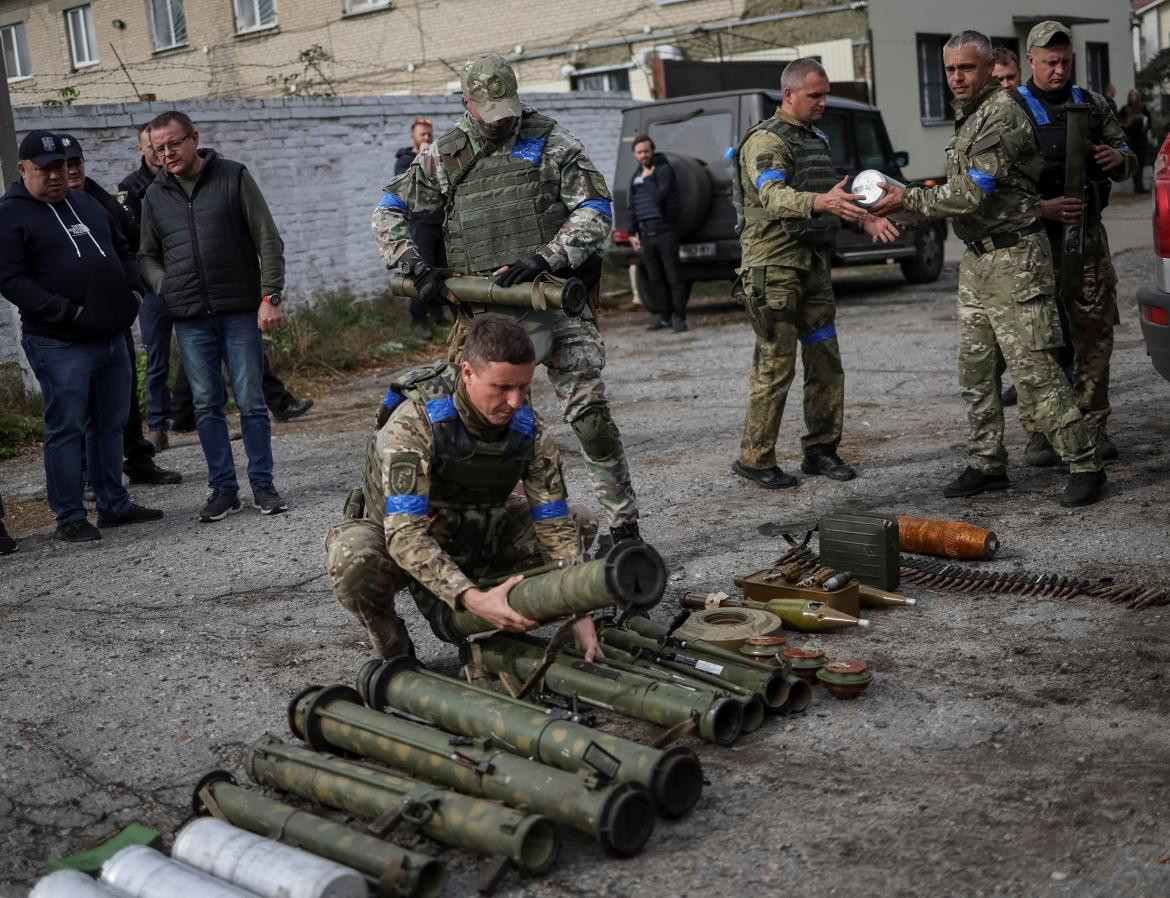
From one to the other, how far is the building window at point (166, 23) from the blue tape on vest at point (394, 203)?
25137mm

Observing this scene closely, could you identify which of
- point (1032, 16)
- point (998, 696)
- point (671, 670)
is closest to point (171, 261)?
point (671, 670)

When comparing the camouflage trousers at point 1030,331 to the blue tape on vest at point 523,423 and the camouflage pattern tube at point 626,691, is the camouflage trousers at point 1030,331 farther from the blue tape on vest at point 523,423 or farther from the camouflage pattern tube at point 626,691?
the camouflage pattern tube at point 626,691

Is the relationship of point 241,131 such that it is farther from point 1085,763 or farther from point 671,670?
point 1085,763

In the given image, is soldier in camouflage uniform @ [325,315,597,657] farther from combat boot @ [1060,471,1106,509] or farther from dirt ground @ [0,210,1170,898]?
combat boot @ [1060,471,1106,509]

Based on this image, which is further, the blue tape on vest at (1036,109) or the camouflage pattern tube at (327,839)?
the blue tape on vest at (1036,109)

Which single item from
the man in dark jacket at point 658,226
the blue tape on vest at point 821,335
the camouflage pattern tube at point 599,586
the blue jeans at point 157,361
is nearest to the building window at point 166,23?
the man in dark jacket at point 658,226

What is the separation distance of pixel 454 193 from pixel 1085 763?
3311mm

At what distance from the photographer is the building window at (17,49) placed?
31.5 metres

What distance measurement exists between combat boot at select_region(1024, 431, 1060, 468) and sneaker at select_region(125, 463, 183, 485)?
16.3 feet

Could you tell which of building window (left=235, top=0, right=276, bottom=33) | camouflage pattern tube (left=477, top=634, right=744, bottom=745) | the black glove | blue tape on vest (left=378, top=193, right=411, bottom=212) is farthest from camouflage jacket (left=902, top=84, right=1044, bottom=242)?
building window (left=235, top=0, right=276, bottom=33)

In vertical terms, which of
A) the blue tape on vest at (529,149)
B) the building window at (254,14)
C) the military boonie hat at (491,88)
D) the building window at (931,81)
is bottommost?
the blue tape on vest at (529,149)

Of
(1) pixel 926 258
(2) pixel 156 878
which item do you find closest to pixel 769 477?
(2) pixel 156 878

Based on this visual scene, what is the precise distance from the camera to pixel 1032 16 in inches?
1019

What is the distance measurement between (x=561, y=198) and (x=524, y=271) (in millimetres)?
479
